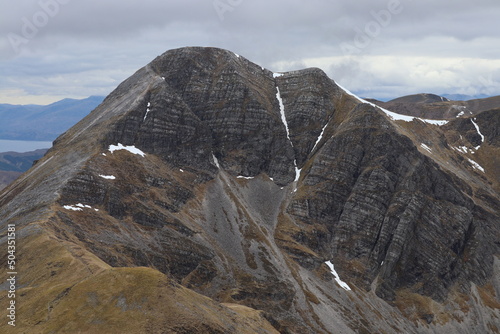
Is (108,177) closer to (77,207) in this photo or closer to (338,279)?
(77,207)

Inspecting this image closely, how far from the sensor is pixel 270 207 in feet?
568

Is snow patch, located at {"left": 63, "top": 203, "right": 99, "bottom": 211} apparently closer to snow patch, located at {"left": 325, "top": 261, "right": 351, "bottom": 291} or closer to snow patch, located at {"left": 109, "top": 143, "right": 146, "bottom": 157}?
snow patch, located at {"left": 109, "top": 143, "right": 146, "bottom": 157}

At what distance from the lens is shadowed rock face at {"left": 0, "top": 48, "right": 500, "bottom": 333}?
425ft

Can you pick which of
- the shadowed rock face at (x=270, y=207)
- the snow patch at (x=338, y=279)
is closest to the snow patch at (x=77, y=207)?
the shadowed rock face at (x=270, y=207)

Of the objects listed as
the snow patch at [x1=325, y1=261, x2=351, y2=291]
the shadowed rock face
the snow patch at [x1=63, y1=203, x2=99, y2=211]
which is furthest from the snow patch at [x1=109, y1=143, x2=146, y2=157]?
the snow patch at [x1=325, y1=261, x2=351, y2=291]

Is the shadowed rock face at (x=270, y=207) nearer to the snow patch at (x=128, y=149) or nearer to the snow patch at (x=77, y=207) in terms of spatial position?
the snow patch at (x=77, y=207)

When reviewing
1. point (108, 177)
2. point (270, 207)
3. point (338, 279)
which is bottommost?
point (338, 279)

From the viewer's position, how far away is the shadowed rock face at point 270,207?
130 meters

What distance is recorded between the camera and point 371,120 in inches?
7274

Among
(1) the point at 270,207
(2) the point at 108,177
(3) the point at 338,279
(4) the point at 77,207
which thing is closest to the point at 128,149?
(2) the point at 108,177

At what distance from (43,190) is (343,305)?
96940 millimetres

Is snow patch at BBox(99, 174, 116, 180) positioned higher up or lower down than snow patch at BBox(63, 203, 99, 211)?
higher up

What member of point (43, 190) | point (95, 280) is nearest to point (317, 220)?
point (43, 190)

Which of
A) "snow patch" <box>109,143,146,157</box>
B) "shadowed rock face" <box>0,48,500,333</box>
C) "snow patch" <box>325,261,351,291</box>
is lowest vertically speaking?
"snow patch" <box>325,261,351,291</box>
